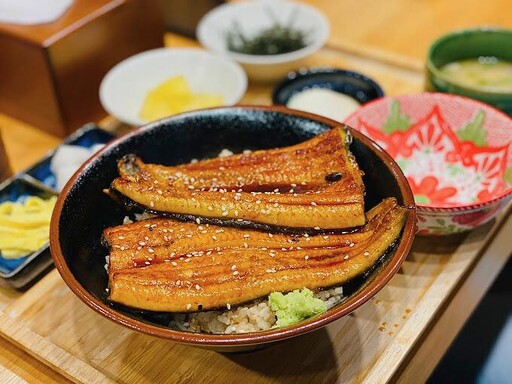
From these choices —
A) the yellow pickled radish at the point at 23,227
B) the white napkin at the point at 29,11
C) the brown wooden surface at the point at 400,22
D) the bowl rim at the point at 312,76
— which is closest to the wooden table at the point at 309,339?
the yellow pickled radish at the point at 23,227

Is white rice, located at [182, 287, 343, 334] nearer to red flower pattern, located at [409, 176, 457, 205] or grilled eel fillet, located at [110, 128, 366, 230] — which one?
grilled eel fillet, located at [110, 128, 366, 230]

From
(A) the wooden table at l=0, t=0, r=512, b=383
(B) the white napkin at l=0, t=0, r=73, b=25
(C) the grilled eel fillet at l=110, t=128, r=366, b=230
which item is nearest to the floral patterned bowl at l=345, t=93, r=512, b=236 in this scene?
(A) the wooden table at l=0, t=0, r=512, b=383

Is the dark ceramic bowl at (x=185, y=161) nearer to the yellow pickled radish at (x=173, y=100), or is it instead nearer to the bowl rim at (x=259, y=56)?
the yellow pickled radish at (x=173, y=100)

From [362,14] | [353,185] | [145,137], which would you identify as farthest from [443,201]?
[362,14]

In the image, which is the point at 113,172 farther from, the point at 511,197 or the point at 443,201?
the point at 511,197

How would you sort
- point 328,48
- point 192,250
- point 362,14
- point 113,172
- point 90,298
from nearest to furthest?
point 90,298
point 192,250
point 113,172
point 328,48
point 362,14

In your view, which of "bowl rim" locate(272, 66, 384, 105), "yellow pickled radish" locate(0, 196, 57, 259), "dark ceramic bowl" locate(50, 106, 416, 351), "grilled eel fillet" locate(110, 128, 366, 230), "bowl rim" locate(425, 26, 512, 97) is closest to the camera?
"dark ceramic bowl" locate(50, 106, 416, 351)

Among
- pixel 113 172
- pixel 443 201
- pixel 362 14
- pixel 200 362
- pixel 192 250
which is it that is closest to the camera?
pixel 192 250
